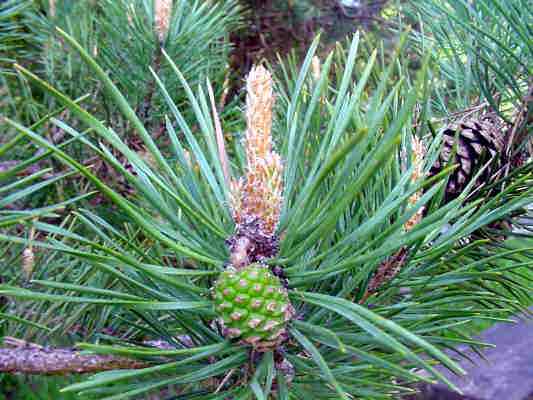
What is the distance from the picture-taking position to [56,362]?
352 mm

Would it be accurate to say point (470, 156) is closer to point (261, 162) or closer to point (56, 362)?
point (261, 162)

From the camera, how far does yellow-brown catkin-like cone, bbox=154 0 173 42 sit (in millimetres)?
673

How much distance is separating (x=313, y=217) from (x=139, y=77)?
0.49m

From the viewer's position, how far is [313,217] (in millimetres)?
304

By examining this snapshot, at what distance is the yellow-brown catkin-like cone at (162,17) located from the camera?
673 mm

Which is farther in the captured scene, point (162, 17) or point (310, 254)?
point (162, 17)

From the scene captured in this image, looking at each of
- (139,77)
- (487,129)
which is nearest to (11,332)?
(139,77)

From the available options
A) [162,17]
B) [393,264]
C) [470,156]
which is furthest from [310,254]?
[162,17]

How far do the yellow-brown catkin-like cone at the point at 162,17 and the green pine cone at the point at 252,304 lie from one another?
0.47m

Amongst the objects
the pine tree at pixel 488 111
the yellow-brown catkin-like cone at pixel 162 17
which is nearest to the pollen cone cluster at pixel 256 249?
the pine tree at pixel 488 111

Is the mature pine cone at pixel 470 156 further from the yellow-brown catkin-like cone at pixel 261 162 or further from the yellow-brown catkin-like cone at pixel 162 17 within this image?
the yellow-brown catkin-like cone at pixel 162 17

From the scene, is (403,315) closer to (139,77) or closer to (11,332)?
(11,332)

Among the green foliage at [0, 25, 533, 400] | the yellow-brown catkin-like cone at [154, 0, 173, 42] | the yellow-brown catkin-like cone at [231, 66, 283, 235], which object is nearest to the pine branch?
the green foliage at [0, 25, 533, 400]

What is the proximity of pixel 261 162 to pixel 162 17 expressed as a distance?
Answer: 1.43ft
